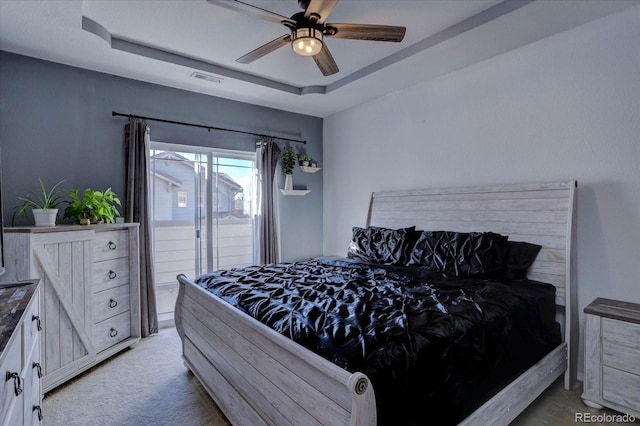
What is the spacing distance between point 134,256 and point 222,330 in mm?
1665

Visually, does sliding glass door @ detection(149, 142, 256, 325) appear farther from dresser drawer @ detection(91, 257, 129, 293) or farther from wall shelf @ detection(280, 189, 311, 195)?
dresser drawer @ detection(91, 257, 129, 293)

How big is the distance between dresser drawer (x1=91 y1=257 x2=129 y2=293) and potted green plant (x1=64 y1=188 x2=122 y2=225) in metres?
0.39

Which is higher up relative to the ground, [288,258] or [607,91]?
[607,91]

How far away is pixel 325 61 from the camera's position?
2461mm

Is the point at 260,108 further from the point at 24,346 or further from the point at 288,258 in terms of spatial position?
the point at 24,346

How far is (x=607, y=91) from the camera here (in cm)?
236

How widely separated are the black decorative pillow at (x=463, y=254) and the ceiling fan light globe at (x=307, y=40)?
72.9 inches

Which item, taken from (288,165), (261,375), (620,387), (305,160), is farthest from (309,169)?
(620,387)

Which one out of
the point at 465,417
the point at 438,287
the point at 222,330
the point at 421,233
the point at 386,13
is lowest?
the point at 465,417

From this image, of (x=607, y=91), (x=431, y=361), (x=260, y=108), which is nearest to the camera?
(x=431, y=361)

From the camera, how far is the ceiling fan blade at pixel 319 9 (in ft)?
6.19

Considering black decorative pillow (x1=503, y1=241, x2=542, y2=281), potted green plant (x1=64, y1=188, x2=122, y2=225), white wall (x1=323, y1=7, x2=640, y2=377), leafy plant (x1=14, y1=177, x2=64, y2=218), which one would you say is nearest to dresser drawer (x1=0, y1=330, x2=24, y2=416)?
potted green plant (x1=64, y1=188, x2=122, y2=225)

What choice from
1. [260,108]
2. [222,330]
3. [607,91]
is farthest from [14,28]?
[607,91]

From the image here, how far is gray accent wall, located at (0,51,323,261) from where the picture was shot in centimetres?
285
